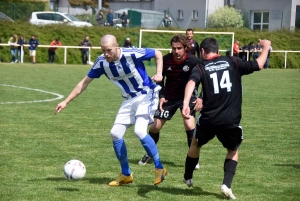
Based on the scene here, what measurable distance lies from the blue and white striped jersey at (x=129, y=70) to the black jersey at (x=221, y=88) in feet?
3.37

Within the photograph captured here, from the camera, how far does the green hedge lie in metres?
37.5

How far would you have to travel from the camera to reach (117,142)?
7.41m

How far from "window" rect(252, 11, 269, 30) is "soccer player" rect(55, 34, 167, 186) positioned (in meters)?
45.4

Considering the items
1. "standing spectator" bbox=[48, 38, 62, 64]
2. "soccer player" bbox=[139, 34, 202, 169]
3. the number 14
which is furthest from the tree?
the number 14

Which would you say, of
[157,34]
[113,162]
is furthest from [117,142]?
[157,34]

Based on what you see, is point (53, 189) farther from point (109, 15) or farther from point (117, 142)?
point (109, 15)

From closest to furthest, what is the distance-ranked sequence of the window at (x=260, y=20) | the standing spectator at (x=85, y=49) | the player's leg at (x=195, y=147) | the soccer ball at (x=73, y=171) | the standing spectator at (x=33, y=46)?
1. the player's leg at (x=195, y=147)
2. the soccer ball at (x=73, y=171)
3. the standing spectator at (x=33, y=46)
4. the standing spectator at (x=85, y=49)
5. the window at (x=260, y=20)

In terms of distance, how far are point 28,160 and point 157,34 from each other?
28.8 meters

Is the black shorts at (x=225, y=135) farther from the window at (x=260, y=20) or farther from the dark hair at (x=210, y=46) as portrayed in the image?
the window at (x=260, y=20)

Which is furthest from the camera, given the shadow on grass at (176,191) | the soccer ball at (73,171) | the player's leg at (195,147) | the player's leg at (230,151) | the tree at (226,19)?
the tree at (226,19)

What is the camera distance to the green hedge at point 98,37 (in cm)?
3747

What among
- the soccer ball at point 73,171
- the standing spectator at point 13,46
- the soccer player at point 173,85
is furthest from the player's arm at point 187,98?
the standing spectator at point 13,46

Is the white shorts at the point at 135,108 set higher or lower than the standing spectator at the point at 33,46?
lower

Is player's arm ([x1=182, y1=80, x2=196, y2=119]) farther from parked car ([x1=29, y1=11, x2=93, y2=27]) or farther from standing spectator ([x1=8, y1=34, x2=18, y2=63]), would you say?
parked car ([x1=29, y1=11, x2=93, y2=27])
